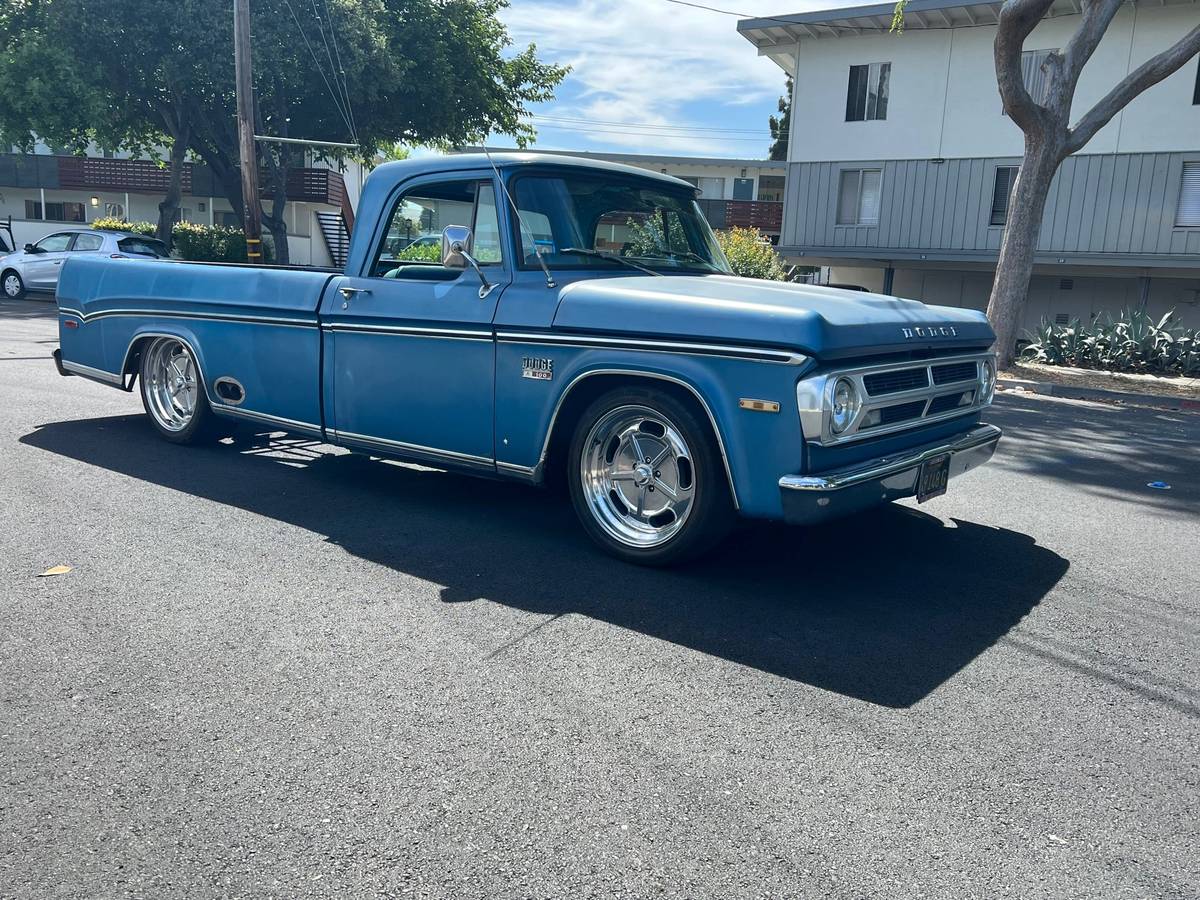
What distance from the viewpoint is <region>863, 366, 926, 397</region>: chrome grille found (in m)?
4.58

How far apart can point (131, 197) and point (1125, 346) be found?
129 feet

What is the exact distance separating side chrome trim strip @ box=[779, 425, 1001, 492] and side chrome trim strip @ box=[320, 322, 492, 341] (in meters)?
1.91

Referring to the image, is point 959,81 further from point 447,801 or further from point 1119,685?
point 447,801

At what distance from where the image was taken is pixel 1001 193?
2422 centimetres

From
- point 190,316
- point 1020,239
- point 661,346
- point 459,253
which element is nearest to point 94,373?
point 190,316

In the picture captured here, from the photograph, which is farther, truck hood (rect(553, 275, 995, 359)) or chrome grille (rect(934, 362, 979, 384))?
chrome grille (rect(934, 362, 979, 384))

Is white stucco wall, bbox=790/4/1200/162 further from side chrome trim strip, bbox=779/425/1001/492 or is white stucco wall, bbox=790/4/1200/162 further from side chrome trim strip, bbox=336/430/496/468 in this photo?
side chrome trim strip, bbox=336/430/496/468

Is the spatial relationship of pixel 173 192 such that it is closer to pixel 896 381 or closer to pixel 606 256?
pixel 606 256

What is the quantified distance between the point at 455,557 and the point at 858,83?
23.5 m

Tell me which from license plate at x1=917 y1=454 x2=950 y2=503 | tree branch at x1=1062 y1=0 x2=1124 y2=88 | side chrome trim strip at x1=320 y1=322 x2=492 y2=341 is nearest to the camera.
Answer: license plate at x1=917 y1=454 x2=950 y2=503

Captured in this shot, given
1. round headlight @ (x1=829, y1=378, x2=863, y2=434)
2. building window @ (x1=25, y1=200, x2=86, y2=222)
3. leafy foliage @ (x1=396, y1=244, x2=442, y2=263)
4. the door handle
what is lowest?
round headlight @ (x1=829, y1=378, x2=863, y2=434)

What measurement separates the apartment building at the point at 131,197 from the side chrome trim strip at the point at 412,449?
33.0 meters

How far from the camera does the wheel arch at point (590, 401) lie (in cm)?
457

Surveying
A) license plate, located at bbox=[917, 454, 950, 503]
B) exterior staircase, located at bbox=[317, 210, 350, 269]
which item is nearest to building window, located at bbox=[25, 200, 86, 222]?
exterior staircase, located at bbox=[317, 210, 350, 269]
